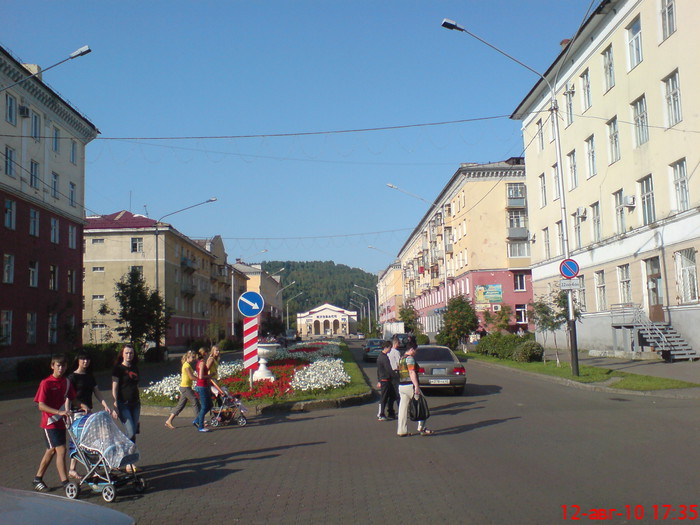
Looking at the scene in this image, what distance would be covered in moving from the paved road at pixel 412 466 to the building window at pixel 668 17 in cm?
1665

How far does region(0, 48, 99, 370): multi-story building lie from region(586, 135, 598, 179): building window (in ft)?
94.8

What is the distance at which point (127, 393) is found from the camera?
9258 millimetres

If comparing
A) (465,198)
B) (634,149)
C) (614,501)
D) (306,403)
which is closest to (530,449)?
(614,501)

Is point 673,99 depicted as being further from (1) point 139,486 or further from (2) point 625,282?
(1) point 139,486

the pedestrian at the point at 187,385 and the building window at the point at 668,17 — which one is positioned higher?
the building window at the point at 668,17

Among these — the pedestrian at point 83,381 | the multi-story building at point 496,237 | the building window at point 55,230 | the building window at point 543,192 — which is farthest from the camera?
the multi-story building at point 496,237

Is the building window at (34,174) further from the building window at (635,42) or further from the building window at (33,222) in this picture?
the building window at (635,42)

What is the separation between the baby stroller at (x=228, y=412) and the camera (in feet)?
42.3

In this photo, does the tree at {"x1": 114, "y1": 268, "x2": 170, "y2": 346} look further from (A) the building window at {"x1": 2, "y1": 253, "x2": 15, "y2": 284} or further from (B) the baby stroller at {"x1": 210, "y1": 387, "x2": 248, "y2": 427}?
(B) the baby stroller at {"x1": 210, "y1": 387, "x2": 248, "y2": 427}

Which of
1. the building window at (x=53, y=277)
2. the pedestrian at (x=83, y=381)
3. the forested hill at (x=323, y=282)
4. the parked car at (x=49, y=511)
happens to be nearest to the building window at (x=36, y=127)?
the building window at (x=53, y=277)

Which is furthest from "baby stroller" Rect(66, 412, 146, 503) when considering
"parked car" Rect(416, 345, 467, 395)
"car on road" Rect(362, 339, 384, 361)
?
"car on road" Rect(362, 339, 384, 361)

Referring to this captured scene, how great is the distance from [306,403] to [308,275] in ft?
493

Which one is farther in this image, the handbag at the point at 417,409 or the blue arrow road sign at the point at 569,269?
the blue arrow road sign at the point at 569,269

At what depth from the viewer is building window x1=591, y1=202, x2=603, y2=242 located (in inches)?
1294
